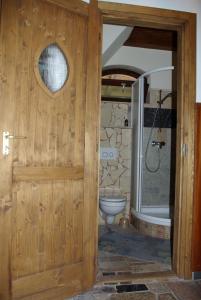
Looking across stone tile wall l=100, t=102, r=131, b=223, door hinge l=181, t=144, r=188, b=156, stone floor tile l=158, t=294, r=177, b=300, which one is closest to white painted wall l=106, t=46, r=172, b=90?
stone tile wall l=100, t=102, r=131, b=223

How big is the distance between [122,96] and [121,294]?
3.18 metres

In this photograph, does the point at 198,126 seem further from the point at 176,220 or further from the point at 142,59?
the point at 142,59

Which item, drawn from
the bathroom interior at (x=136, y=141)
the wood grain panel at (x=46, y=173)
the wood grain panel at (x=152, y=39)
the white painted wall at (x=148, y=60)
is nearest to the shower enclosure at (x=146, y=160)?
the bathroom interior at (x=136, y=141)

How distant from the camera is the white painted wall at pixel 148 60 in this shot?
167 inches

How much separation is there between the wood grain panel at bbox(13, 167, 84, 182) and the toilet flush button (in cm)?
209

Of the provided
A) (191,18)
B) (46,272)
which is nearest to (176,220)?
(46,272)

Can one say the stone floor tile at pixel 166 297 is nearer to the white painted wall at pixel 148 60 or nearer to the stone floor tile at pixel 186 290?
the stone floor tile at pixel 186 290

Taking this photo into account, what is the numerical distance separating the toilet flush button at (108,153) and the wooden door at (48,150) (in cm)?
203

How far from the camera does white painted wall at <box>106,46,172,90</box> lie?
4.23m

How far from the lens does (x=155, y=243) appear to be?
317 centimetres

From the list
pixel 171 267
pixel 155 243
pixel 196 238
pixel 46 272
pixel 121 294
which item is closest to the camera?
pixel 46 272

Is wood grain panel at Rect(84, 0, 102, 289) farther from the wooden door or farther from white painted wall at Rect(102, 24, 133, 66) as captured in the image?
white painted wall at Rect(102, 24, 133, 66)

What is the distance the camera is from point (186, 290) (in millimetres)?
2064

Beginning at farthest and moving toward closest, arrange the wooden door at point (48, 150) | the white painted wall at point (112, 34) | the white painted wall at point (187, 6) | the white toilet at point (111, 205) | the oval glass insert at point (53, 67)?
1. the white toilet at point (111, 205)
2. the white painted wall at point (112, 34)
3. the white painted wall at point (187, 6)
4. the oval glass insert at point (53, 67)
5. the wooden door at point (48, 150)
